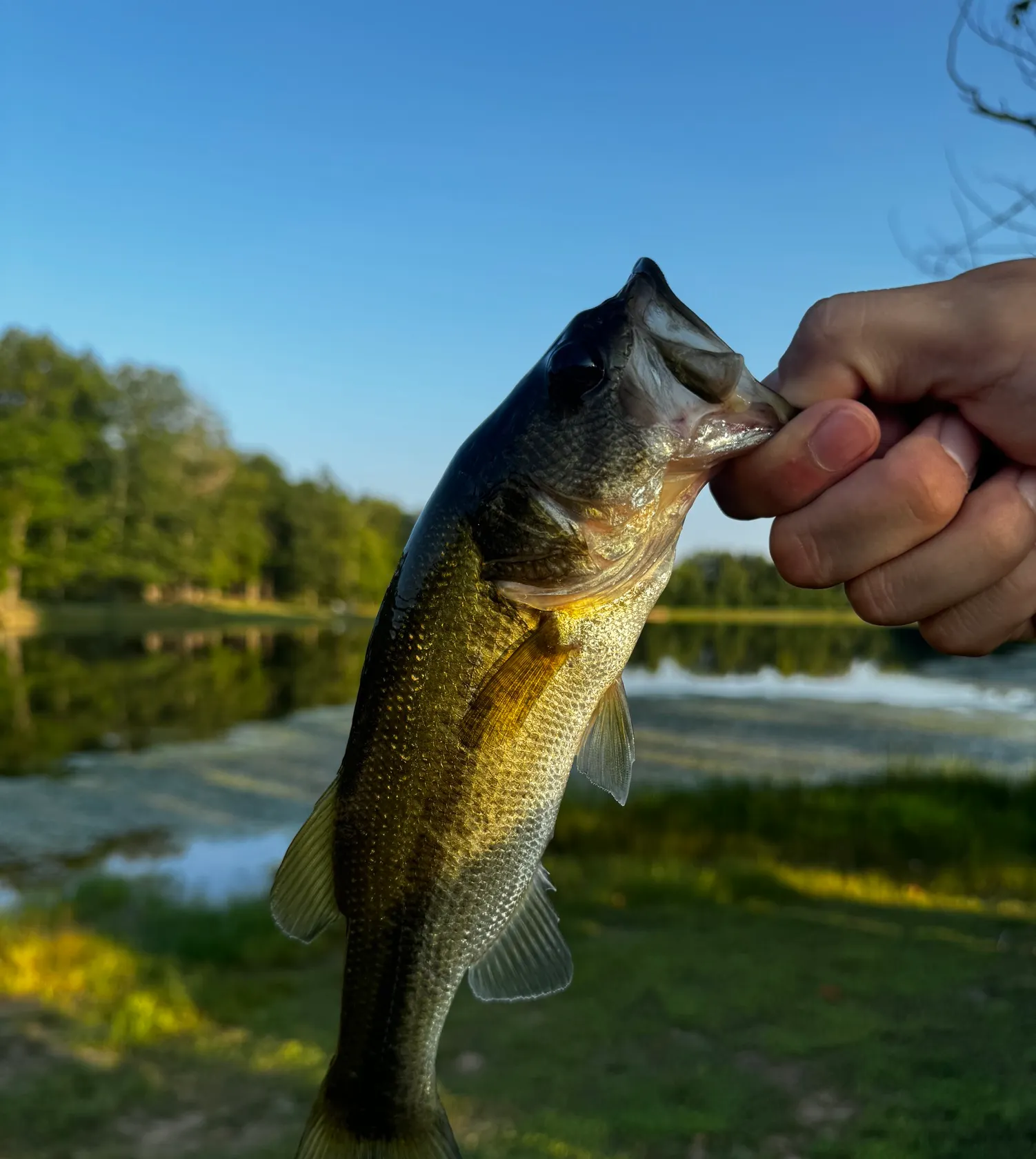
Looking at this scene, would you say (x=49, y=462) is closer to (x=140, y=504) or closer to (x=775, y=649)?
(x=140, y=504)

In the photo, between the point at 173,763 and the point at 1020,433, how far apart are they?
2351 cm

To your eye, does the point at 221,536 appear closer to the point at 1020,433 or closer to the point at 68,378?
the point at 68,378

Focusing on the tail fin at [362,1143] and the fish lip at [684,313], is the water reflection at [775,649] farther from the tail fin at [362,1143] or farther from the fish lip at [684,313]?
the fish lip at [684,313]

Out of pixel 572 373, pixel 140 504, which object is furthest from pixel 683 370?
pixel 140 504

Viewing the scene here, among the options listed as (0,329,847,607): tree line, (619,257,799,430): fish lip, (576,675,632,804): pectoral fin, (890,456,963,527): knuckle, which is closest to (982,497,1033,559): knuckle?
(890,456,963,527): knuckle

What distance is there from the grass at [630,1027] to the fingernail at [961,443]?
5.37 metres

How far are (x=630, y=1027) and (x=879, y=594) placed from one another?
6591 millimetres

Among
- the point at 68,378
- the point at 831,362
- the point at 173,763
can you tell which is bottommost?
the point at 173,763

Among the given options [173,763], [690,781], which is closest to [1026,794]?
[690,781]

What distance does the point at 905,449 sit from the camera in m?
2.18

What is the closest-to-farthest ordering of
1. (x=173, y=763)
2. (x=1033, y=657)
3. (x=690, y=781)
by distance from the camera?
1. (x=690, y=781)
2. (x=173, y=763)
3. (x=1033, y=657)

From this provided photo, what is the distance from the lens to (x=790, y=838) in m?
14.2

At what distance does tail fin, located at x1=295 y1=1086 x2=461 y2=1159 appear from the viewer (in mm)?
2150

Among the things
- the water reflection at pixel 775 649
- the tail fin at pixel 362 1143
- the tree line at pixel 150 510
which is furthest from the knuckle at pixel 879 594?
the tree line at pixel 150 510
